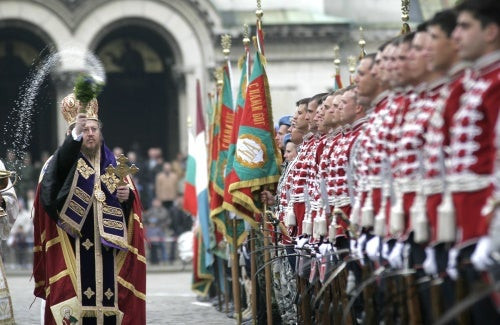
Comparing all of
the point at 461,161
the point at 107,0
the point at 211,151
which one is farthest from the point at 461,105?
the point at 107,0

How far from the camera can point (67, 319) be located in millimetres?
10977

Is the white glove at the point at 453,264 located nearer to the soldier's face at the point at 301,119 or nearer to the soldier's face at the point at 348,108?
the soldier's face at the point at 348,108

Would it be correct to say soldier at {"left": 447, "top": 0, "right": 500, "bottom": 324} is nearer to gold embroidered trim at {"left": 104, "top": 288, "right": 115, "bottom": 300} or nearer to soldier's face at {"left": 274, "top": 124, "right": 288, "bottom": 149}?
gold embroidered trim at {"left": 104, "top": 288, "right": 115, "bottom": 300}

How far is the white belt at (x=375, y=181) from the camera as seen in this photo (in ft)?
27.8

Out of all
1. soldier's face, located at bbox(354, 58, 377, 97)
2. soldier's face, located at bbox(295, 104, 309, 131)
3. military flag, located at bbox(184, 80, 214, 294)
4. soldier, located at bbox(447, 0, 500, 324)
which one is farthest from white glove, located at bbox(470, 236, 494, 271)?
military flag, located at bbox(184, 80, 214, 294)

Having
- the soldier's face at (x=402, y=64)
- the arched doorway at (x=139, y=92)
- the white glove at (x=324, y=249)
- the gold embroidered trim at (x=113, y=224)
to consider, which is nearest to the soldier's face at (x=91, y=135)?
the gold embroidered trim at (x=113, y=224)

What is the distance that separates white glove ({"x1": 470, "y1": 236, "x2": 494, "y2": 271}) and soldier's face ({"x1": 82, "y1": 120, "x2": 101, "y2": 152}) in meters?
4.86

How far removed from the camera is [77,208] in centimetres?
1112

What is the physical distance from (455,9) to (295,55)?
73.8ft

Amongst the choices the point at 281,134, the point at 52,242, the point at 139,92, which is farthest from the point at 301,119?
the point at 139,92

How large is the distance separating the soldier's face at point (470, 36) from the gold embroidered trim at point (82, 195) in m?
4.65

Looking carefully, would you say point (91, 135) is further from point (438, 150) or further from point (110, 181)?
point (438, 150)

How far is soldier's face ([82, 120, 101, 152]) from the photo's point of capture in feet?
36.7

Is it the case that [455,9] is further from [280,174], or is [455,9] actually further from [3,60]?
[3,60]
